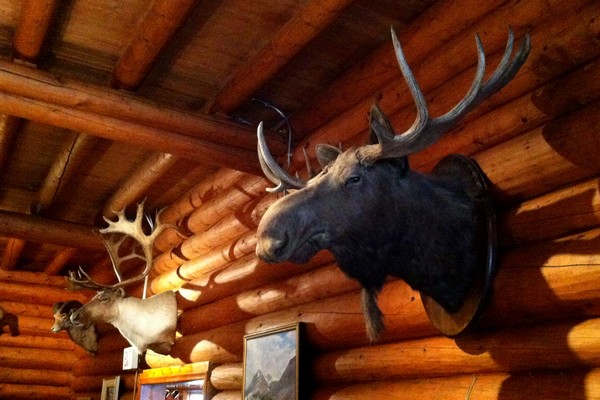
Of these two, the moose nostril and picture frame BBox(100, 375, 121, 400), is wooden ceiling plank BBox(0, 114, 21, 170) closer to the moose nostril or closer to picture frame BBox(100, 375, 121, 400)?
→ picture frame BBox(100, 375, 121, 400)

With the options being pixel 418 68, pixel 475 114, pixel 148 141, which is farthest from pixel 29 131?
pixel 475 114

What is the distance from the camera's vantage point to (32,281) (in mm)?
9562

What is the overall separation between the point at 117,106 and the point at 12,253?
565 cm

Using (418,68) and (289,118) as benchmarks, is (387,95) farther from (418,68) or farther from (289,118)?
(289,118)

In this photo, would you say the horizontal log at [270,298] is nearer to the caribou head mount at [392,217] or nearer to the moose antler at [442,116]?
the caribou head mount at [392,217]

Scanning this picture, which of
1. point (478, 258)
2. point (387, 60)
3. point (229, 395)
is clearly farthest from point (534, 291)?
point (229, 395)

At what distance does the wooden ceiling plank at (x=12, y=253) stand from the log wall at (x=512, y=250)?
5.55 meters

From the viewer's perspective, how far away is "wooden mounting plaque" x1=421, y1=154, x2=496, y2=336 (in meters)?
2.49

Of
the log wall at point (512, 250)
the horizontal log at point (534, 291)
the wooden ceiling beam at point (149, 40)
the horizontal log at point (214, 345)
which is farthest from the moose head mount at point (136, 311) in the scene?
the horizontal log at point (534, 291)

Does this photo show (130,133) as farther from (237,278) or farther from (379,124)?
(379,124)

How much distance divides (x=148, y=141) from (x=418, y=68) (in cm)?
196

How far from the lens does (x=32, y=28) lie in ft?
11.3

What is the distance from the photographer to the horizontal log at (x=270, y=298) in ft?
12.4

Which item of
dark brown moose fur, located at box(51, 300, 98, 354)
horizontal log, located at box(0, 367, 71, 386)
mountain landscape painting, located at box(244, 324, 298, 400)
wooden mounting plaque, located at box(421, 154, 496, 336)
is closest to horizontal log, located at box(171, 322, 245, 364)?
mountain landscape painting, located at box(244, 324, 298, 400)
